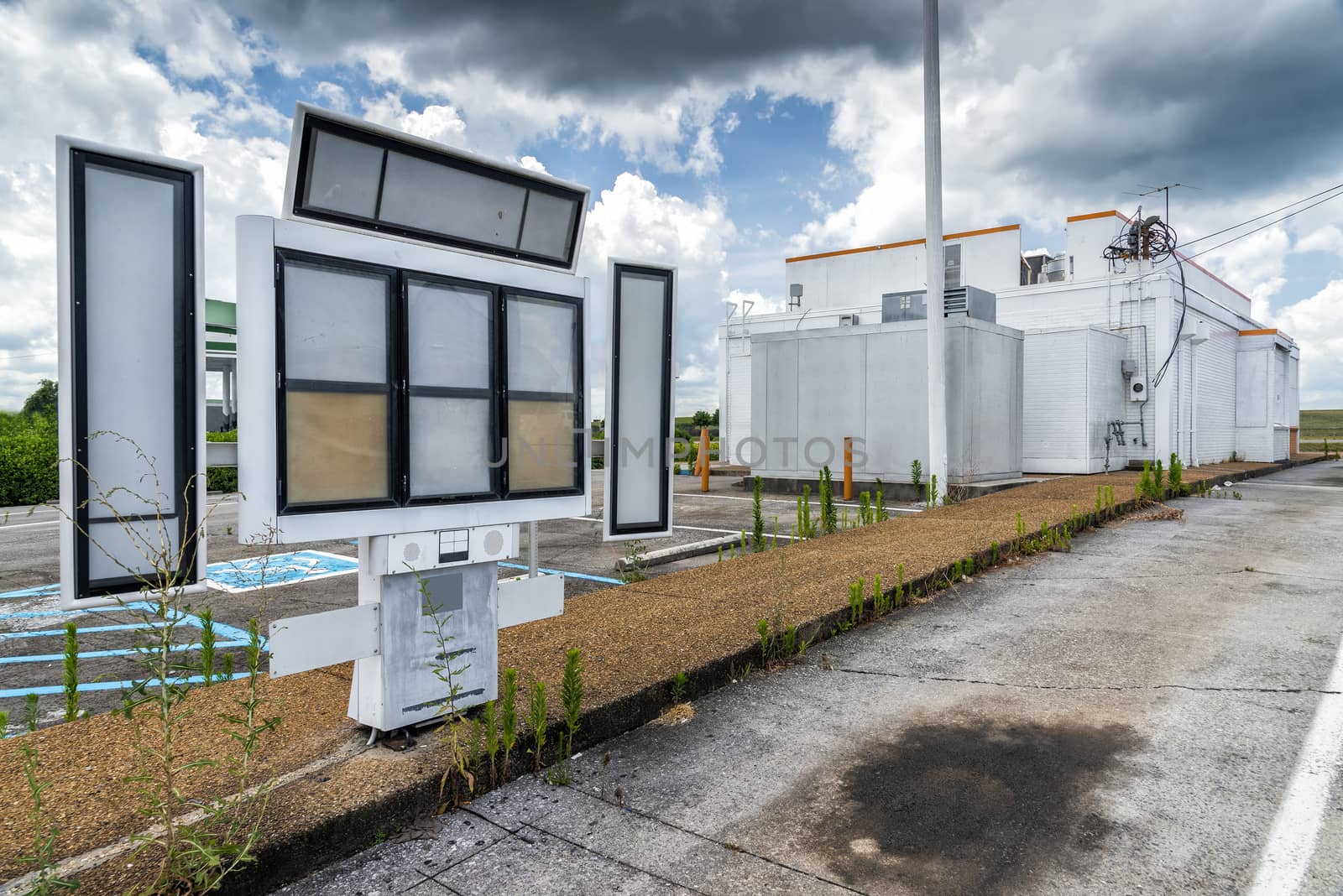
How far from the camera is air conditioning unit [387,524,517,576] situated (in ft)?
10.8

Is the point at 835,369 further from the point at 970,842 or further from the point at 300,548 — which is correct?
the point at 970,842

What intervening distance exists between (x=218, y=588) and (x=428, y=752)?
530 centimetres

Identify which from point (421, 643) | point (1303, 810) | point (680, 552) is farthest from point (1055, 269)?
point (421, 643)

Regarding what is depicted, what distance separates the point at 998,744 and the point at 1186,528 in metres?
8.32

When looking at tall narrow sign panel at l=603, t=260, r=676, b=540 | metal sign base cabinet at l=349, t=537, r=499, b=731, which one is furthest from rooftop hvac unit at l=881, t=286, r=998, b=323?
metal sign base cabinet at l=349, t=537, r=499, b=731

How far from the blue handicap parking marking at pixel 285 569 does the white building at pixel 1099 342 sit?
10.5 meters

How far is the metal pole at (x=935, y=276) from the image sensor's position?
1222 cm

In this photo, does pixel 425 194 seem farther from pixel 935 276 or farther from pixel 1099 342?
pixel 1099 342

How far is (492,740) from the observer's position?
10.3 ft

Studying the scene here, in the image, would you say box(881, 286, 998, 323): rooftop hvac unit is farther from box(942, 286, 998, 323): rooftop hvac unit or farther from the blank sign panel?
the blank sign panel

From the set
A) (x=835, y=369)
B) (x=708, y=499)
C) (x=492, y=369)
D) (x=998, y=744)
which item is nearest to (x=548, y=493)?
(x=492, y=369)

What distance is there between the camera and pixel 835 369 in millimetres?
16391

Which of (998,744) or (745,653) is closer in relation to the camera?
(998,744)

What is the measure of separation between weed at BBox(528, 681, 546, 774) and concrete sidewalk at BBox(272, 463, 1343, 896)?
4.8 inches
